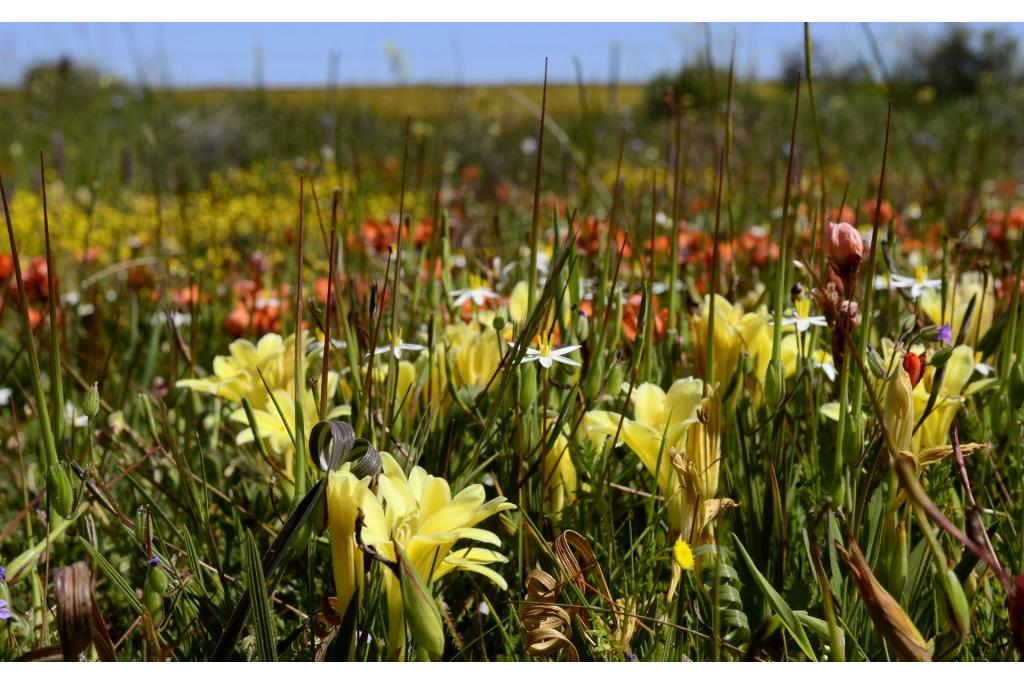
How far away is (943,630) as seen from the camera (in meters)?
0.98

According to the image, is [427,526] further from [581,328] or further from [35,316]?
[35,316]

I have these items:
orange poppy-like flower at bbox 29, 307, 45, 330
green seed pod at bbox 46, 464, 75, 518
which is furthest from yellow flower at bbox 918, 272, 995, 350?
orange poppy-like flower at bbox 29, 307, 45, 330

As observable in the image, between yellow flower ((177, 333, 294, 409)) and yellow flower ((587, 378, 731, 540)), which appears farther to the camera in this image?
yellow flower ((177, 333, 294, 409))

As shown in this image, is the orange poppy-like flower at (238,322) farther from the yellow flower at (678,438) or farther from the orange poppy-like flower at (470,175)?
the orange poppy-like flower at (470,175)

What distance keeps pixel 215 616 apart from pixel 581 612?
1.22ft

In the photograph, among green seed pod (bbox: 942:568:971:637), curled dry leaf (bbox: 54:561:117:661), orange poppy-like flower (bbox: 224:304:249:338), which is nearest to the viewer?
curled dry leaf (bbox: 54:561:117:661)

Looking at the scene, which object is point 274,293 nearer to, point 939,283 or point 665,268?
point 665,268

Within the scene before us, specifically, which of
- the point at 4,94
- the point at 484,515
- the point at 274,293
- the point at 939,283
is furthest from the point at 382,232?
the point at 4,94

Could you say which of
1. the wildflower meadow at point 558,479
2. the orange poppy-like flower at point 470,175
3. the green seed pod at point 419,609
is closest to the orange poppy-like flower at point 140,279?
the wildflower meadow at point 558,479

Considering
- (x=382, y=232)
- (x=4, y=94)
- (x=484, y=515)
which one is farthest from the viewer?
(x=4, y=94)

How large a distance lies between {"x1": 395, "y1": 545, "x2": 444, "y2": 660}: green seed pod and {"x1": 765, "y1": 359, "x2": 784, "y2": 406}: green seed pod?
0.53 meters

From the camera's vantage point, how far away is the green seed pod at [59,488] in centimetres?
85

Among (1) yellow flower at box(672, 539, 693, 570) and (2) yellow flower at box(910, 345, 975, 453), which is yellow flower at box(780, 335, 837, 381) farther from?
(1) yellow flower at box(672, 539, 693, 570)

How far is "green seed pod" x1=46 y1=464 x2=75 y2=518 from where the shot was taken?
850 mm
